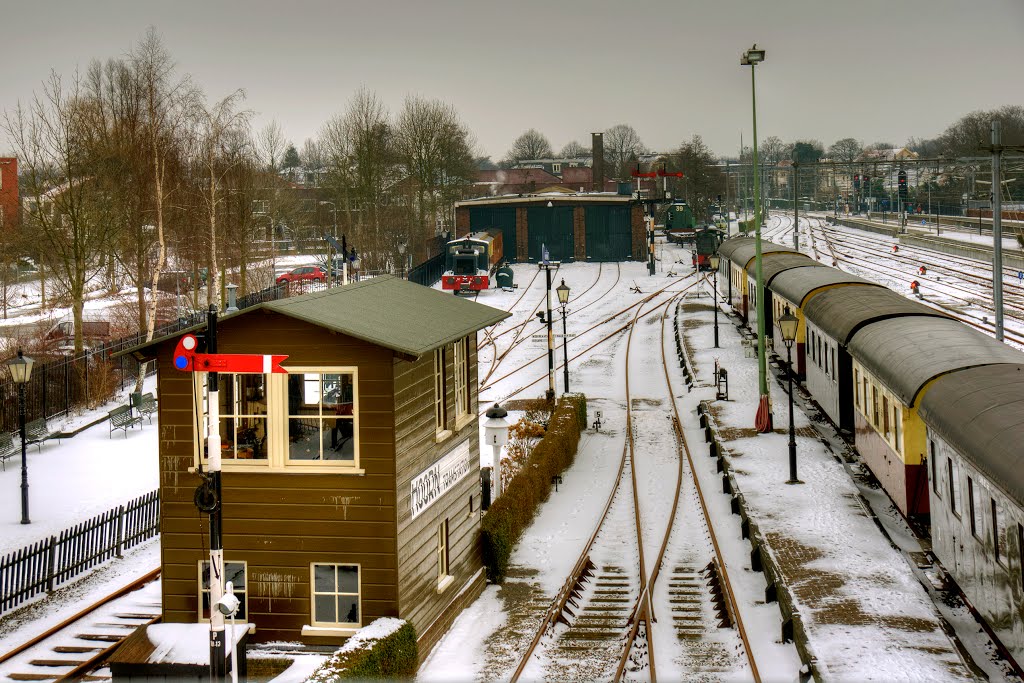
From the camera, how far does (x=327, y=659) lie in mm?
12500

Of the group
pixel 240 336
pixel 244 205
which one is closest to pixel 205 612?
pixel 240 336

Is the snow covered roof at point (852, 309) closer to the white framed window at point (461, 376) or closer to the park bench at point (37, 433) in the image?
the white framed window at point (461, 376)

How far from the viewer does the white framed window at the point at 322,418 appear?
14.2 m

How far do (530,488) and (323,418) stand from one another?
8.82 m

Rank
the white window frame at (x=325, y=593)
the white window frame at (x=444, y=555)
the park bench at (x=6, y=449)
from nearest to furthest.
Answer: the white window frame at (x=325, y=593), the white window frame at (x=444, y=555), the park bench at (x=6, y=449)

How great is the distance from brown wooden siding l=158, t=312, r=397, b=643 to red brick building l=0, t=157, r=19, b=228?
34.9 m

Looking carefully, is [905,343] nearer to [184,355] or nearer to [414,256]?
[184,355]

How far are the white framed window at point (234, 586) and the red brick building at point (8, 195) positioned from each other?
116 ft

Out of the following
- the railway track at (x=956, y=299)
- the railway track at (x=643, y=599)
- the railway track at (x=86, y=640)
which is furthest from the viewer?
the railway track at (x=956, y=299)

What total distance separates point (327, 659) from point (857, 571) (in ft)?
30.1

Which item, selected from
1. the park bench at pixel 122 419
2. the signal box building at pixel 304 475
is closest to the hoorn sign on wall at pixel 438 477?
the signal box building at pixel 304 475

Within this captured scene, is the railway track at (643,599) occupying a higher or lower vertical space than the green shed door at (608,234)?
lower

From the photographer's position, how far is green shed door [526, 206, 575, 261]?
83875mm

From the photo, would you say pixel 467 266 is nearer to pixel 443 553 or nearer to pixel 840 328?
pixel 840 328
